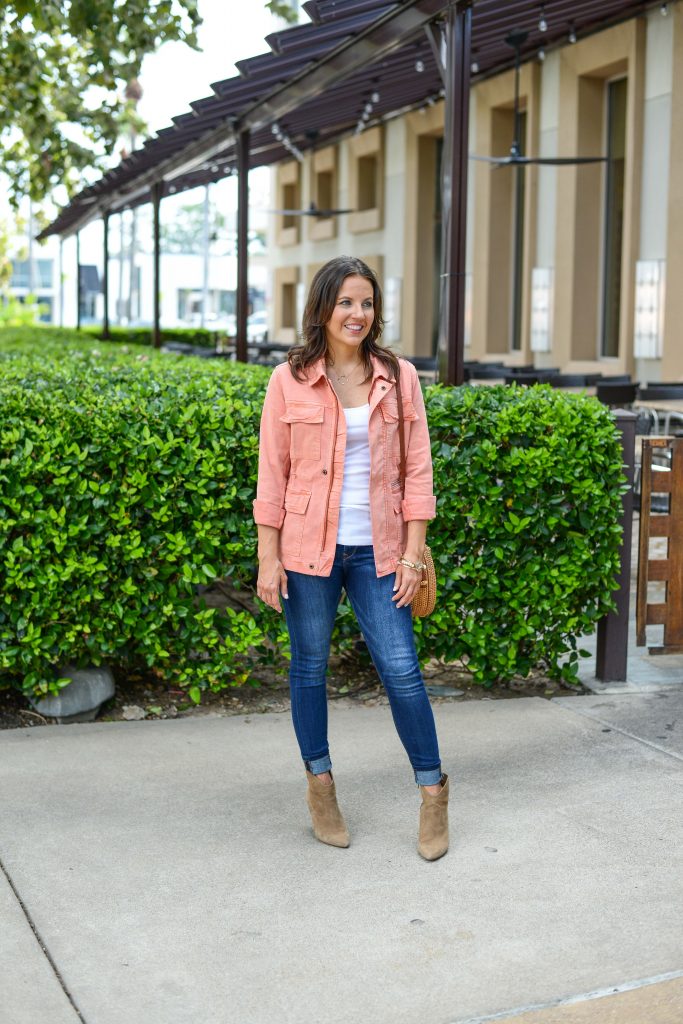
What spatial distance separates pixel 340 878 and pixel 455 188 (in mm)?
4215

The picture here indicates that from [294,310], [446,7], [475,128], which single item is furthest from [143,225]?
[446,7]

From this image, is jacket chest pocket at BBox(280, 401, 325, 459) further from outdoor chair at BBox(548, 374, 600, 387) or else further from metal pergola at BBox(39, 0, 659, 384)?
outdoor chair at BBox(548, 374, 600, 387)

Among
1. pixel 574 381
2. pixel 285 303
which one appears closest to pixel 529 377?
pixel 574 381

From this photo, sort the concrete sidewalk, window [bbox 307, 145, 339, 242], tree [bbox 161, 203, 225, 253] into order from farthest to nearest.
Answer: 1. tree [bbox 161, 203, 225, 253]
2. window [bbox 307, 145, 339, 242]
3. the concrete sidewalk

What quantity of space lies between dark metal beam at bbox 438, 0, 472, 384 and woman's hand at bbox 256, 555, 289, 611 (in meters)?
3.21

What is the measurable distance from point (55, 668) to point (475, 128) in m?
16.0

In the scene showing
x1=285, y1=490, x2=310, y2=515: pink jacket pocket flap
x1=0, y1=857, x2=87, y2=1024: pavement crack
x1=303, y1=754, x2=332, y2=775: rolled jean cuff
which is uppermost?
x1=285, y1=490, x2=310, y2=515: pink jacket pocket flap

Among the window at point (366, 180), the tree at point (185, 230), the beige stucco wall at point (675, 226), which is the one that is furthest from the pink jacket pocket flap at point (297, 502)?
the tree at point (185, 230)

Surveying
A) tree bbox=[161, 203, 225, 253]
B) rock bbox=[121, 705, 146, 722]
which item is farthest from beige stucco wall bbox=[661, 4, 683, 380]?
tree bbox=[161, 203, 225, 253]

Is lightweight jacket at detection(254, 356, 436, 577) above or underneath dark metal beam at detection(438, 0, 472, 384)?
underneath

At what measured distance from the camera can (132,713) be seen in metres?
5.81

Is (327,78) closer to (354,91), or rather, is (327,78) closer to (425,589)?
(354,91)

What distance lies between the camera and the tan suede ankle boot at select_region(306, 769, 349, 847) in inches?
169

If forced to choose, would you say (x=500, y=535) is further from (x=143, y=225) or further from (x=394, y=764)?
(x=143, y=225)
